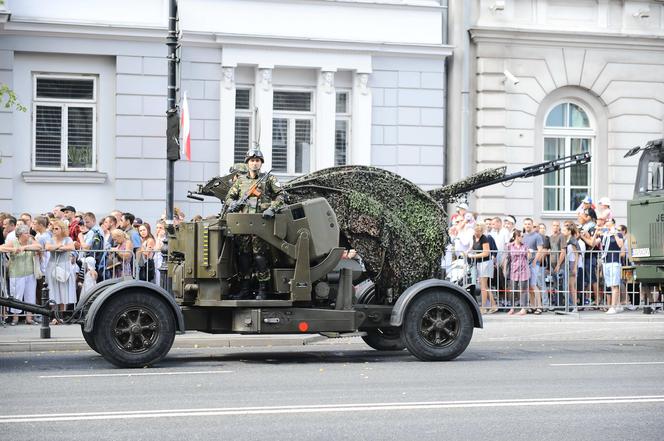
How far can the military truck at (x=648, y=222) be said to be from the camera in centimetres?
1831

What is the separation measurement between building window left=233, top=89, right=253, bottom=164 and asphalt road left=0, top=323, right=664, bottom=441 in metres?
10.4

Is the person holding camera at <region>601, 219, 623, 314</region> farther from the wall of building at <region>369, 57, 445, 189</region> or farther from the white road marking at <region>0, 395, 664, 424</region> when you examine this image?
the white road marking at <region>0, 395, 664, 424</region>

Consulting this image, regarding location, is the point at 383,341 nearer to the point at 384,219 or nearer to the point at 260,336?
the point at 384,219

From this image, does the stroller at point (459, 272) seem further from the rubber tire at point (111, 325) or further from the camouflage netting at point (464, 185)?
the rubber tire at point (111, 325)

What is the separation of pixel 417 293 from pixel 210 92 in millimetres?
12434

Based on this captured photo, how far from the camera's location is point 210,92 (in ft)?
87.8

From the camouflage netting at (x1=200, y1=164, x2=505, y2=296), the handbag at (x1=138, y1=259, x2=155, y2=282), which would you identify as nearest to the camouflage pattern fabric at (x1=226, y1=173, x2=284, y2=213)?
the camouflage netting at (x1=200, y1=164, x2=505, y2=296)

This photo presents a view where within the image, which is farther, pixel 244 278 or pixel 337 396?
pixel 244 278

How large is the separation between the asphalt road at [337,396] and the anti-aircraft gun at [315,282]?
0.42 metres

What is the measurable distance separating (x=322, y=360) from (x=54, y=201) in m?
11.6

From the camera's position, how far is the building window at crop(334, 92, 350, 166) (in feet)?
91.6

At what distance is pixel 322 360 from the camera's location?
15.8 metres

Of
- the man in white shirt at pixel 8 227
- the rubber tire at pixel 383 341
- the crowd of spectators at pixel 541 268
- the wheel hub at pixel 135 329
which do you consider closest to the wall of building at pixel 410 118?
the crowd of spectators at pixel 541 268

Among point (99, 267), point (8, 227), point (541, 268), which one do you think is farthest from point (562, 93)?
point (8, 227)
